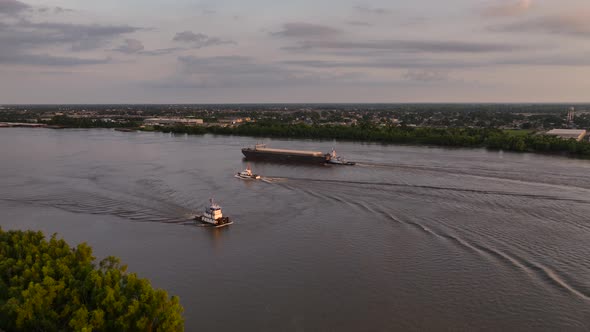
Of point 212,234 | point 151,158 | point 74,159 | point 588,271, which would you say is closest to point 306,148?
point 151,158

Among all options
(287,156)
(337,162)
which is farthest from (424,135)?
(337,162)

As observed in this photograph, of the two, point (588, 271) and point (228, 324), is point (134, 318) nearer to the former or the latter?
point (228, 324)

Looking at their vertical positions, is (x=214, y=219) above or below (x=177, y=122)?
below

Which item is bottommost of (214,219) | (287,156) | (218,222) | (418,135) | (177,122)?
(218,222)

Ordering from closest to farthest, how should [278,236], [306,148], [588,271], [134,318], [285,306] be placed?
[134,318] < [285,306] < [588,271] < [278,236] < [306,148]

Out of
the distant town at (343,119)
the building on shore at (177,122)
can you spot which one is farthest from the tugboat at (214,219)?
the building on shore at (177,122)

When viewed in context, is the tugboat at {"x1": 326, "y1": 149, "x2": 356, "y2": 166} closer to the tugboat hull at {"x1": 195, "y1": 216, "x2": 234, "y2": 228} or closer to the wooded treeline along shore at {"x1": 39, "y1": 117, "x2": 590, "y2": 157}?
the tugboat hull at {"x1": 195, "y1": 216, "x2": 234, "y2": 228}

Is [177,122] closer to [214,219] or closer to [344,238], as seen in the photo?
[214,219]
